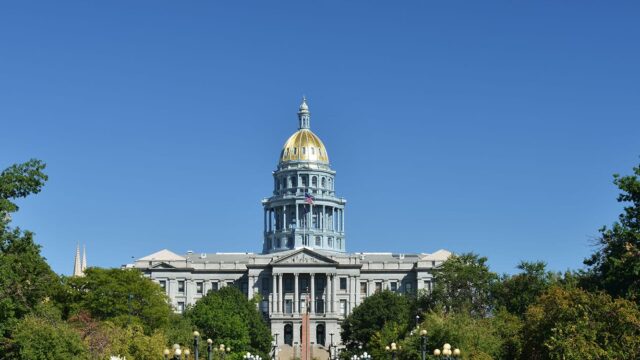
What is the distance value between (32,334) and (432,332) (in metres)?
28.3

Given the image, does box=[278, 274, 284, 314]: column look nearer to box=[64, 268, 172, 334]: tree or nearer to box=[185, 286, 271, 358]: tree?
box=[185, 286, 271, 358]: tree

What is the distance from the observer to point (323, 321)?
7318 inches

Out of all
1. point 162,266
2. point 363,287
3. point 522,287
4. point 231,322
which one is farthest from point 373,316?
point 162,266

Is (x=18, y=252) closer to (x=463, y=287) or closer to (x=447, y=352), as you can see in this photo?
(x=447, y=352)

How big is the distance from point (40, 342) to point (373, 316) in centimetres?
8192

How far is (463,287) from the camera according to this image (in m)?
137

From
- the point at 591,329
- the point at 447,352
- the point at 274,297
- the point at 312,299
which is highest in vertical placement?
the point at 274,297

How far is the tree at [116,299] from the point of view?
118188 millimetres

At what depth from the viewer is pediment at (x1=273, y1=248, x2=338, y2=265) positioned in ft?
620

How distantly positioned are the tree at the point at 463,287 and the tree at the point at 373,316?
28.8ft

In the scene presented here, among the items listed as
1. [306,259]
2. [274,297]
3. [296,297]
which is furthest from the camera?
[306,259]

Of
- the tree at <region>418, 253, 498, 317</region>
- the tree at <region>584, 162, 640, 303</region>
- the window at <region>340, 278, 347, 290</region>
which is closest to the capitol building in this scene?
the window at <region>340, 278, 347, 290</region>

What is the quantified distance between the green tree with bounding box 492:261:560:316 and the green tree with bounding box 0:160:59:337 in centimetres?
5624

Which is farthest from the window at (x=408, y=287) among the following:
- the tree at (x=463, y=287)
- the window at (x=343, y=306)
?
the tree at (x=463, y=287)
